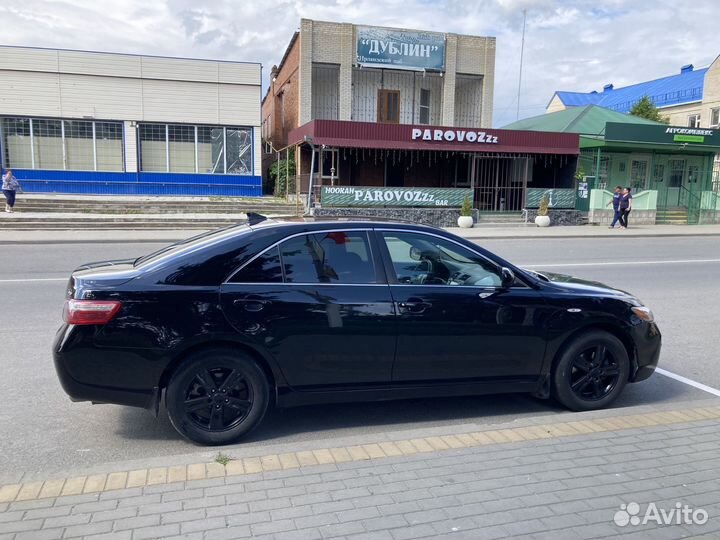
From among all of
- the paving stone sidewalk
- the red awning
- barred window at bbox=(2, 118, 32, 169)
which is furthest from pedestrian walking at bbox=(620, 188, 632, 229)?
barred window at bbox=(2, 118, 32, 169)

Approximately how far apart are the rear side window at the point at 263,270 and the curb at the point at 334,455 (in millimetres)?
1190

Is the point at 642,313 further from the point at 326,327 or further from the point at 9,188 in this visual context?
the point at 9,188

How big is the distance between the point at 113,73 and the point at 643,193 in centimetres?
2442

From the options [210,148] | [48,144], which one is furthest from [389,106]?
[48,144]

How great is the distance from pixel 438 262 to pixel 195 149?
81.4ft

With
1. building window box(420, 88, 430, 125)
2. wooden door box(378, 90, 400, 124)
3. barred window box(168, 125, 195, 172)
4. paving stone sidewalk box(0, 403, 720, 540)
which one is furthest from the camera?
building window box(420, 88, 430, 125)

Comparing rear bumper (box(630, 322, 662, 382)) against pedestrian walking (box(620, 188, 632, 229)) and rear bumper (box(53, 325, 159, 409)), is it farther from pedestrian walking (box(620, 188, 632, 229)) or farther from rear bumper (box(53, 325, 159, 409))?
pedestrian walking (box(620, 188, 632, 229))

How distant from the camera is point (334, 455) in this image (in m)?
3.75

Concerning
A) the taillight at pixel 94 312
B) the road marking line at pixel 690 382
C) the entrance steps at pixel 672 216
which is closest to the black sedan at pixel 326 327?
the taillight at pixel 94 312

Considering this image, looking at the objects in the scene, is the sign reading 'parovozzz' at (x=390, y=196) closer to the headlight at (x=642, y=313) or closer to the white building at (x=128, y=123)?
the white building at (x=128, y=123)

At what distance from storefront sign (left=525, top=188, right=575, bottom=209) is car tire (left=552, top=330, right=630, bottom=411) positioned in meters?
21.7

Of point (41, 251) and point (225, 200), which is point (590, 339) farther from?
point (225, 200)

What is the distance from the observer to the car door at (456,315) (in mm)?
4301

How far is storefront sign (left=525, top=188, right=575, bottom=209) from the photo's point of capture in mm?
25594
